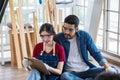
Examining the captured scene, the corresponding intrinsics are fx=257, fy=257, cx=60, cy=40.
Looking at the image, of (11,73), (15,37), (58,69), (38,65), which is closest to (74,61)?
(58,69)

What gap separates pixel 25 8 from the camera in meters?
4.47

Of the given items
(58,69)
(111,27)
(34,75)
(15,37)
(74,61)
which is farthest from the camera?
(111,27)

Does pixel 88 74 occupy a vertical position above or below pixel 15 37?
below

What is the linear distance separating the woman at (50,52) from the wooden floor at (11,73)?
4.63 feet

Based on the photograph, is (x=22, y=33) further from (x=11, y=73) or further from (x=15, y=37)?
(x=11, y=73)

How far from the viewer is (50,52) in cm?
241

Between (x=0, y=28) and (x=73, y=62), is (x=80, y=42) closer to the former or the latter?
(x=73, y=62)

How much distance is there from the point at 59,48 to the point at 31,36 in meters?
1.99

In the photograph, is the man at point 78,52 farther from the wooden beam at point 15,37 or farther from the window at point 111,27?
the window at point 111,27

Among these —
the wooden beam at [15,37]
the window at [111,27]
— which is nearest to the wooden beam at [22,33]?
the wooden beam at [15,37]

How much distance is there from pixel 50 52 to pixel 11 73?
5.57 feet

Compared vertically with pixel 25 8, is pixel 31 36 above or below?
below

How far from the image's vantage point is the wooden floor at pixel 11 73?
3.74 metres

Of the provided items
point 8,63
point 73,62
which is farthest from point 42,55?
point 8,63
